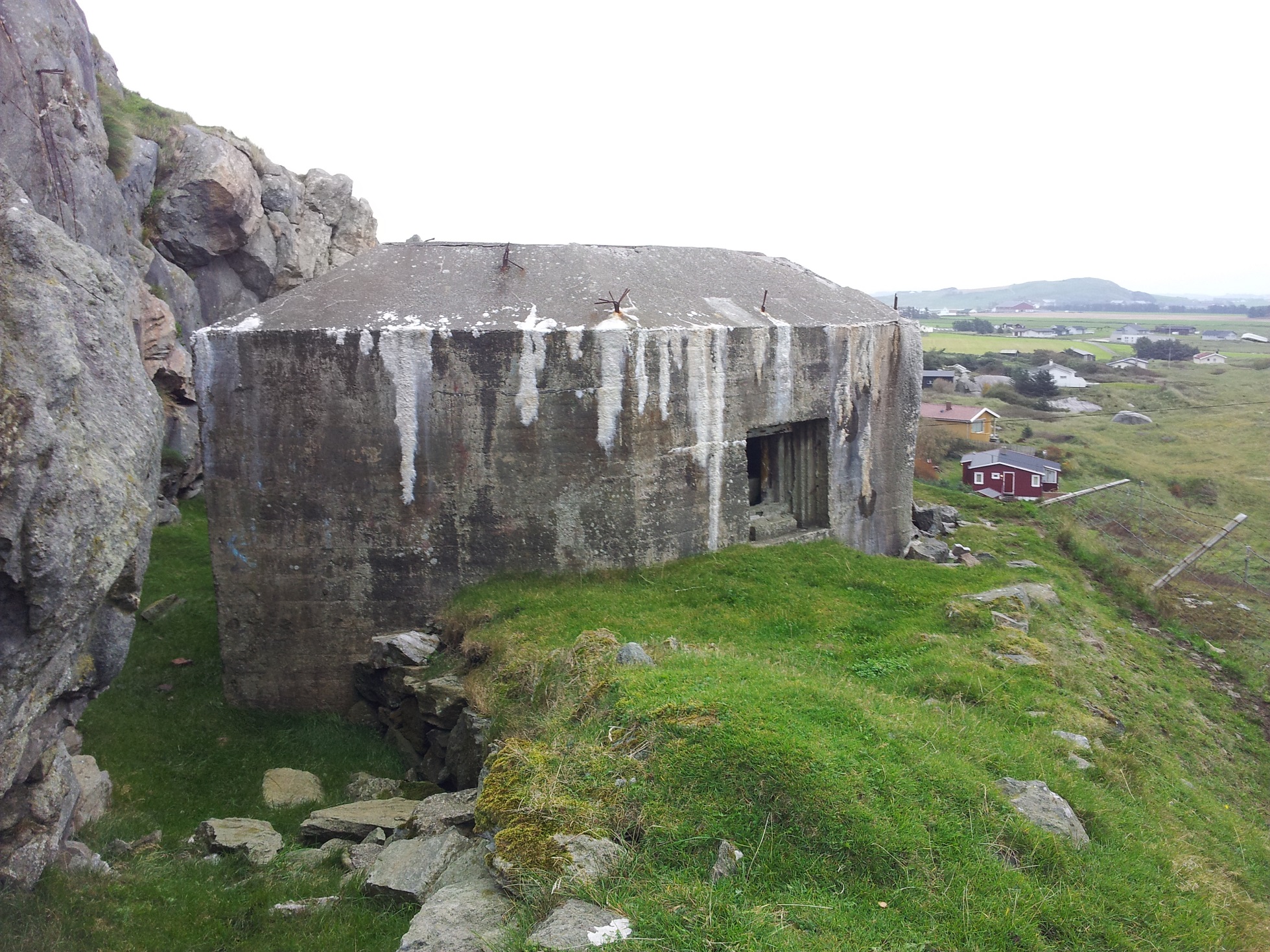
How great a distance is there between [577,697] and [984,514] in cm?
1512

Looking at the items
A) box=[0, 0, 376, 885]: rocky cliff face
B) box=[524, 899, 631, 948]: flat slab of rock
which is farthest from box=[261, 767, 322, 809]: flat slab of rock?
box=[524, 899, 631, 948]: flat slab of rock

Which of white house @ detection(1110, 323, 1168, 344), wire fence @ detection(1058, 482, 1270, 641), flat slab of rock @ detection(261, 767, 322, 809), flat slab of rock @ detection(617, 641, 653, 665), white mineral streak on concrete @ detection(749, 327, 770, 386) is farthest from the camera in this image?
white house @ detection(1110, 323, 1168, 344)

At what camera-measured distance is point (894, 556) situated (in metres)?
12.3

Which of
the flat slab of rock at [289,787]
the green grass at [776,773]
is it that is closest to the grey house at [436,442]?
the green grass at [776,773]

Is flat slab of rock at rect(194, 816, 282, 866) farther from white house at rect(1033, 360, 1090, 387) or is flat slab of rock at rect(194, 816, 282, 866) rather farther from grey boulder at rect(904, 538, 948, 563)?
white house at rect(1033, 360, 1090, 387)

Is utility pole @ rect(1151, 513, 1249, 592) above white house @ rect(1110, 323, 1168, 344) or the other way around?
the other way around

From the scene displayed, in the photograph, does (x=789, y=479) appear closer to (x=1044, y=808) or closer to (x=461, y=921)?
(x=1044, y=808)

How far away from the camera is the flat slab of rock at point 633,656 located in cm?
619

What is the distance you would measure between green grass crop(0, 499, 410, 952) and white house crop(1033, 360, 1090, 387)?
151 feet

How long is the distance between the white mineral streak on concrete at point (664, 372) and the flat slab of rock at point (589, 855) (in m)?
5.60

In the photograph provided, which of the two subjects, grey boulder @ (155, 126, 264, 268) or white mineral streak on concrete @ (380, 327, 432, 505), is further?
grey boulder @ (155, 126, 264, 268)

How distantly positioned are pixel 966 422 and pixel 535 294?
24.4m

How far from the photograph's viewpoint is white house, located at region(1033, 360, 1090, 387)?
4920cm

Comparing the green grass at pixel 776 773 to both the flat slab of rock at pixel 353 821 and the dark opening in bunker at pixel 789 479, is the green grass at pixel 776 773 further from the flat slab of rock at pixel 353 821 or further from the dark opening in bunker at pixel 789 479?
the dark opening in bunker at pixel 789 479
